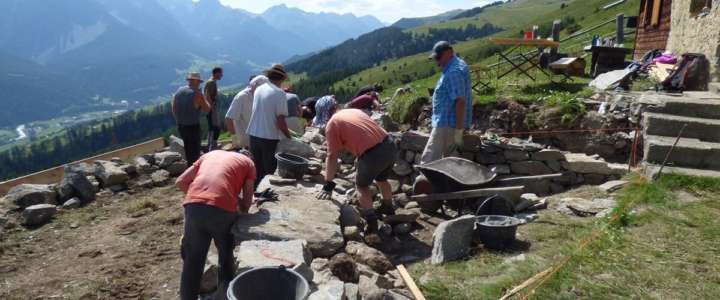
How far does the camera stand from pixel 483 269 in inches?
180

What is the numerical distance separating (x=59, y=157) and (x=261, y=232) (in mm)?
108790

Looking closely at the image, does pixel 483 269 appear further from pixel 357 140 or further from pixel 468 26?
pixel 468 26

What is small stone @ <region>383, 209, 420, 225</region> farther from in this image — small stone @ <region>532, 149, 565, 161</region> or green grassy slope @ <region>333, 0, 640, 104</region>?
green grassy slope @ <region>333, 0, 640, 104</region>

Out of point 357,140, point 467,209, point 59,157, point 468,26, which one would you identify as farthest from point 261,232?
point 468,26

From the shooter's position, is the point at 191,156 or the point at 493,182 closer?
the point at 493,182

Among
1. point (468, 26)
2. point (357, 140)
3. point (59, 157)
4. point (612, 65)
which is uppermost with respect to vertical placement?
point (468, 26)

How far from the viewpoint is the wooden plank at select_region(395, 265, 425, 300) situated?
4188mm

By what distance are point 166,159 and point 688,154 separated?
31.6 feet

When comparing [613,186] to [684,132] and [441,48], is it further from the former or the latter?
[441,48]

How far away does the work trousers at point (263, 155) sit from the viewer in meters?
6.52

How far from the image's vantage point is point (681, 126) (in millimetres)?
6945

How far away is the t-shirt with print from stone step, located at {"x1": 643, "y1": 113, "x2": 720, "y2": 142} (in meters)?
5.55

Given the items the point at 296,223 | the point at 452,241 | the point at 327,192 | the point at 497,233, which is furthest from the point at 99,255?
the point at 497,233

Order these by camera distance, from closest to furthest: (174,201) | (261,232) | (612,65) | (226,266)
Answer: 1. (226,266)
2. (261,232)
3. (174,201)
4. (612,65)
